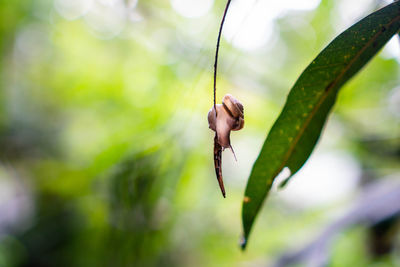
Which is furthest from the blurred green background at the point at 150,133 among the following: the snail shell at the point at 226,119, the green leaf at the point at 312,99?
the snail shell at the point at 226,119

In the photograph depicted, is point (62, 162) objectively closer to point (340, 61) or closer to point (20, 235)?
point (20, 235)

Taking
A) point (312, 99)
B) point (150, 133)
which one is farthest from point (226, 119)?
point (150, 133)

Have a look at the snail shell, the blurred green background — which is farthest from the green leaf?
the blurred green background

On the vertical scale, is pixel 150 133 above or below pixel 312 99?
below

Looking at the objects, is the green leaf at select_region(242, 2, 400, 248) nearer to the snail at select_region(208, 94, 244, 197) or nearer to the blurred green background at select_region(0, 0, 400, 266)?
the snail at select_region(208, 94, 244, 197)

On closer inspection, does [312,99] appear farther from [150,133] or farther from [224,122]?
[150,133]

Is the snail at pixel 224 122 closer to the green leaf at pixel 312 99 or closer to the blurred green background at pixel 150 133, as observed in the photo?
the green leaf at pixel 312 99

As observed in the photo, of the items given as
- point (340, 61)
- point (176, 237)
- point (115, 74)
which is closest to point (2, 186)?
point (115, 74)
